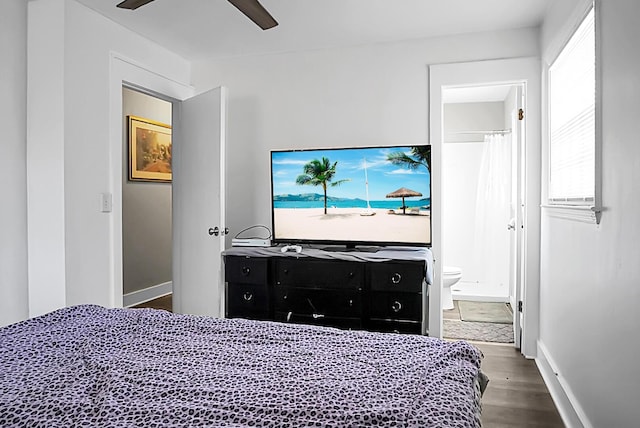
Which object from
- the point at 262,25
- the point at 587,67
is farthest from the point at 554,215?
the point at 262,25

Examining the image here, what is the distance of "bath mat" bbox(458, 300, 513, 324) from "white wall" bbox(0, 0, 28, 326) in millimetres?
3573

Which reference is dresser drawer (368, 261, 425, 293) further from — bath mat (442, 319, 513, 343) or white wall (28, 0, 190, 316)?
white wall (28, 0, 190, 316)

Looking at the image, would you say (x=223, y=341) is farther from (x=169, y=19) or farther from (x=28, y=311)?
(x=169, y=19)

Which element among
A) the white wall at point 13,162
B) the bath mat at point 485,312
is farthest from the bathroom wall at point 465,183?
the white wall at point 13,162

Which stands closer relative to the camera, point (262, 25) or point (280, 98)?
point (262, 25)

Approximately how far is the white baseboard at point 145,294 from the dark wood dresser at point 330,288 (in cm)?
181

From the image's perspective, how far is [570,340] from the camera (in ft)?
7.77

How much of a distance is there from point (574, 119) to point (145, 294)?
430 centimetres

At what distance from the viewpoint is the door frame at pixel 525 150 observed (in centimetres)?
327

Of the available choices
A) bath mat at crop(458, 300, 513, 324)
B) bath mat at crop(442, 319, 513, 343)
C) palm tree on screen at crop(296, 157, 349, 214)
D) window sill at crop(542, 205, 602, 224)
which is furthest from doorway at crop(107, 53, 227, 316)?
bath mat at crop(458, 300, 513, 324)

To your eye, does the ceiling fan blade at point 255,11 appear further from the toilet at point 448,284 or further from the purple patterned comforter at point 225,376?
the toilet at point 448,284

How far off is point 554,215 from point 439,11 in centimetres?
149

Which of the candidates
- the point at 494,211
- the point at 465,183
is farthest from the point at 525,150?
the point at 465,183

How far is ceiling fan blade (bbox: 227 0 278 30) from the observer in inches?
83.4
